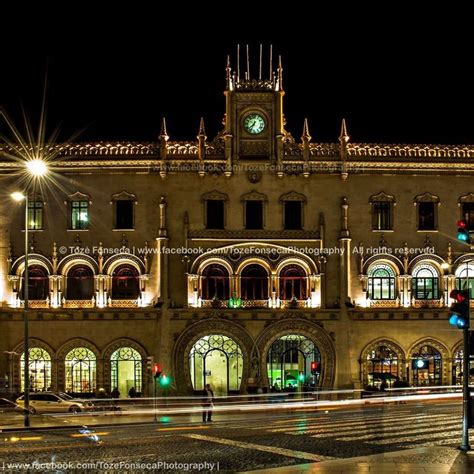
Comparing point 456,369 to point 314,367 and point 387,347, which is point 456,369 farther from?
point 314,367

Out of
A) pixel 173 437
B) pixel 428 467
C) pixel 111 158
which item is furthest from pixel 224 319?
pixel 428 467

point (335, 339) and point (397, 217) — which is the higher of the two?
point (397, 217)

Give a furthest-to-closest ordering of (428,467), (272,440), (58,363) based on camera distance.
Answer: (58,363) < (272,440) < (428,467)

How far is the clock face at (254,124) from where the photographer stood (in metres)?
51.3

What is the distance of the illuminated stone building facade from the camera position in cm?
4978

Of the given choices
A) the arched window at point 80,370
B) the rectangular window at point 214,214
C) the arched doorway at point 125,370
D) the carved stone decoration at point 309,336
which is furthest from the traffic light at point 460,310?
the arched window at point 80,370

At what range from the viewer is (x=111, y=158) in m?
50.8

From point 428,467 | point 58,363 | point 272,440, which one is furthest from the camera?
point 58,363

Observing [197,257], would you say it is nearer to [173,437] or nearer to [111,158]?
[111,158]

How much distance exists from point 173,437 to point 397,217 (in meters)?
28.5

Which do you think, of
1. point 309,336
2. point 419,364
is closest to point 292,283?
point 309,336

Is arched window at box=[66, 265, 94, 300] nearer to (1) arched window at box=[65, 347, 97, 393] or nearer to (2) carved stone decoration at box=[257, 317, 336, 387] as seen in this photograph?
(1) arched window at box=[65, 347, 97, 393]

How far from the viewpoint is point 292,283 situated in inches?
1999

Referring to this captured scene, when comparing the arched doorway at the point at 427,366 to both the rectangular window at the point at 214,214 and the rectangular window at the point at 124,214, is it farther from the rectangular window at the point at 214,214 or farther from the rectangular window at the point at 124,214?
the rectangular window at the point at 124,214
